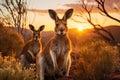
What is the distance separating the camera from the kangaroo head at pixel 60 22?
40.3ft

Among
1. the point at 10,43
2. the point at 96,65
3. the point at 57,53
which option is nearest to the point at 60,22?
the point at 57,53

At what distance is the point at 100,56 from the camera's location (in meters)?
13.5

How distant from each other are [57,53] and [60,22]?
93 centimetres

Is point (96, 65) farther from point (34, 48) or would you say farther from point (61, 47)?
point (34, 48)

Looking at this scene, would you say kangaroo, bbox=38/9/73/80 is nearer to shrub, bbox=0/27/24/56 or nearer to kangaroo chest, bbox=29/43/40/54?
kangaroo chest, bbox=29/43/40/54

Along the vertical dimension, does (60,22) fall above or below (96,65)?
above

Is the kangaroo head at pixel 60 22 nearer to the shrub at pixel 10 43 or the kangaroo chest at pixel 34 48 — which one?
the kangaroo chest at pixel 34 48

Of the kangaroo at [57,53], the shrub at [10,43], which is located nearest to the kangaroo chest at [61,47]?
the kangaroo at [57,53]

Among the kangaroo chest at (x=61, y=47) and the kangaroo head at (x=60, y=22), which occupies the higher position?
the kangaroo head at (x=60, y=22)

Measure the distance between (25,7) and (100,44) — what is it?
1188 centimetres

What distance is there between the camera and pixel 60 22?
12445mm

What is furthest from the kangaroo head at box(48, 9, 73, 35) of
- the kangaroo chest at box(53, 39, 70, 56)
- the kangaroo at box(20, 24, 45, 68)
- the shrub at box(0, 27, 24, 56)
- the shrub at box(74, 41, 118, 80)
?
the shrub at box(0, 27, 24, 56)

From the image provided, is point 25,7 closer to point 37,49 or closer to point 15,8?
point 15,8

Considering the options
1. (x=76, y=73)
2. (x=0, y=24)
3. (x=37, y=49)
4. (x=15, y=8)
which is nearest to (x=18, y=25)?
(x=15, y=8)
